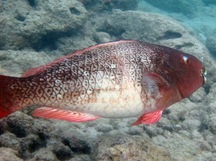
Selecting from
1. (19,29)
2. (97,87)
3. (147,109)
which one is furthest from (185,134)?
(19,29)

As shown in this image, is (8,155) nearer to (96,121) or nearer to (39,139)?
(39,139)

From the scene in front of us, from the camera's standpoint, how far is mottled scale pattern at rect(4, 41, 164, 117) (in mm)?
2295

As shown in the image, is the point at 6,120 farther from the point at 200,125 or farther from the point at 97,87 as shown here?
the point at 200,125

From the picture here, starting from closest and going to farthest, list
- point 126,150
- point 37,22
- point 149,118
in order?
1. point 149,118
2. point 126,150
3. point 37,22

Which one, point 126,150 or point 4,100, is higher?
point 4,100

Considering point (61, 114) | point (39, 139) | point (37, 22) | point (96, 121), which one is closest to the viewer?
point (61, 114)

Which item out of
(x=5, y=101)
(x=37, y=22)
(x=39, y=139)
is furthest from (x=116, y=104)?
(x=37, y=22)

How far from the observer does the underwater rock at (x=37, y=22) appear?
7.00 meters

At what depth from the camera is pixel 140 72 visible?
2504 mm

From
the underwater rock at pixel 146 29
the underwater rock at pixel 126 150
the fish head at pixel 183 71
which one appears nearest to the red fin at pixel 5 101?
the underwater rock at pixel 126 150

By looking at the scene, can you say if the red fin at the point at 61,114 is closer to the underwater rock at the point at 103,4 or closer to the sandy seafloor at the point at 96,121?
the sandy seafloor at the point at 96,121

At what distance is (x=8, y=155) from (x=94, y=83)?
3.54 ft

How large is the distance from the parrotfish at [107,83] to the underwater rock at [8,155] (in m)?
0.52

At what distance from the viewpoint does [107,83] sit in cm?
242
